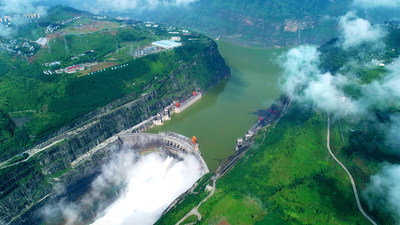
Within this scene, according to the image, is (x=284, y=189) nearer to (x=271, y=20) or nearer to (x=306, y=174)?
(x=306, y=174)

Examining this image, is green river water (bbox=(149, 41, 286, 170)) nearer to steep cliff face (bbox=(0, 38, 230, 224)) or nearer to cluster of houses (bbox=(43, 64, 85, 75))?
steep cliff face (bbox=(0, 38, 230, 224))

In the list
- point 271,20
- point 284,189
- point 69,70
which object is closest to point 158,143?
point 284,189

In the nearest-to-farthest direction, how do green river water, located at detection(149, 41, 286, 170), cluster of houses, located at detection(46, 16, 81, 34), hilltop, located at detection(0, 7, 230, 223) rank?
1. hilltop, located at detection(0, 7, 230, 223)
2. green river water, located at detection(149, 41, 286, 170)
3. cluster of houses, located at detection(46, 16, 81, 34)

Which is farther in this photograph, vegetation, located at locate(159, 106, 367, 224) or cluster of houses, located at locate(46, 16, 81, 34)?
cluster of houses, located at locate(46, 16, 81, 34)

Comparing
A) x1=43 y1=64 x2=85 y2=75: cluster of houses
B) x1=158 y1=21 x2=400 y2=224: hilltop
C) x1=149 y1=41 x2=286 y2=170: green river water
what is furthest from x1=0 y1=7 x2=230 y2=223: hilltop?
x1=158 y1=21 x2=400 y2=224: hilltop

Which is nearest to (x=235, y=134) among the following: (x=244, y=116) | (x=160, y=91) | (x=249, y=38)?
(x=244, y=116)

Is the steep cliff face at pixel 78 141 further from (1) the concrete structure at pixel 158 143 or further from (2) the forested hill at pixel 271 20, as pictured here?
(2) the forested hill at pixel 271 20
